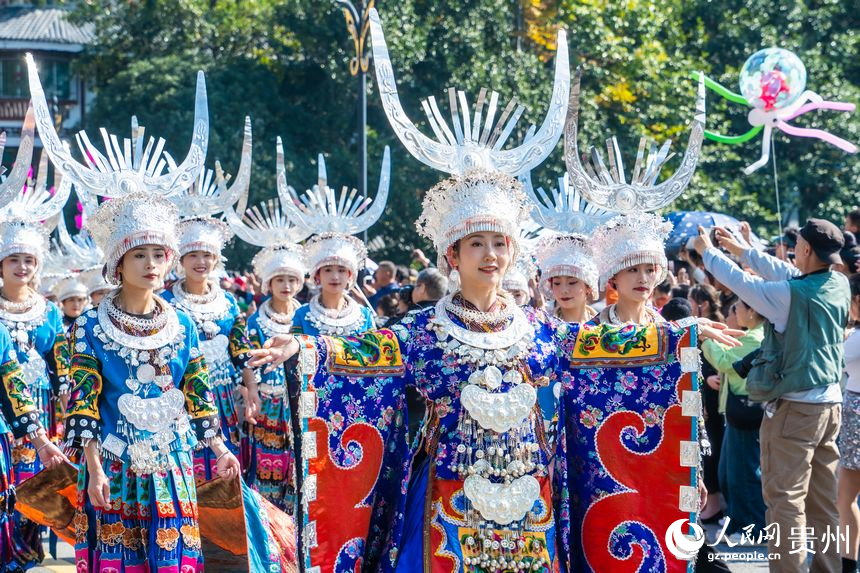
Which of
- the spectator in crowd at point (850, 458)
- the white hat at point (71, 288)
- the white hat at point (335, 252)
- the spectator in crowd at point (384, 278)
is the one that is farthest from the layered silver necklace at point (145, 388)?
the spectator in crowd at point (384, 278)

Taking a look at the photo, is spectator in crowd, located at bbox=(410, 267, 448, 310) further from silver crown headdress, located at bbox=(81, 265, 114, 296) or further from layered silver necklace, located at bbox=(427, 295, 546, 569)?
silver crown headdress, located at bbox=(81, 265, 114, 296)

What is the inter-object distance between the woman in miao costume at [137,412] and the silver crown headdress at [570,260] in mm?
2404

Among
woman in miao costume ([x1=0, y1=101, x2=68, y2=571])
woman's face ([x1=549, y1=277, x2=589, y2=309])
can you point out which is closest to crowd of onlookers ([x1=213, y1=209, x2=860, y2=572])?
woman's face ([x1=549, y1=277, x2=589, y2=309])

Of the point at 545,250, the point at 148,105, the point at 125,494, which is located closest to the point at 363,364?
the point at 125,494

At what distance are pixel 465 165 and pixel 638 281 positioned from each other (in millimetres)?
1727

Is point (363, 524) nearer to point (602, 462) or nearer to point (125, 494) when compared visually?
point (602, 462)

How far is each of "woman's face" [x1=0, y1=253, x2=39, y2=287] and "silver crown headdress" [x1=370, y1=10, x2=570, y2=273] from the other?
394 centimetres

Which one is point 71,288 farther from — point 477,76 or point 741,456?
point 477,76

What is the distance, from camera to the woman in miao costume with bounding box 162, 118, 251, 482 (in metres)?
8.30

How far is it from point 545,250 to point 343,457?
301 centimetres

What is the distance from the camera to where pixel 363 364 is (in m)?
4.87

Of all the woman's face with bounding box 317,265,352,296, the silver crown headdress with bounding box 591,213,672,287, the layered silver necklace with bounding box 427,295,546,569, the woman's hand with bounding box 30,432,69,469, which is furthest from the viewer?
the woman's face with bounding box 317,265,352,296

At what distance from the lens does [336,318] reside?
28.0 ft

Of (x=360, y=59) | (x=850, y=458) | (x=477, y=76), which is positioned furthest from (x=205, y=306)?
(x=477, y=76)
